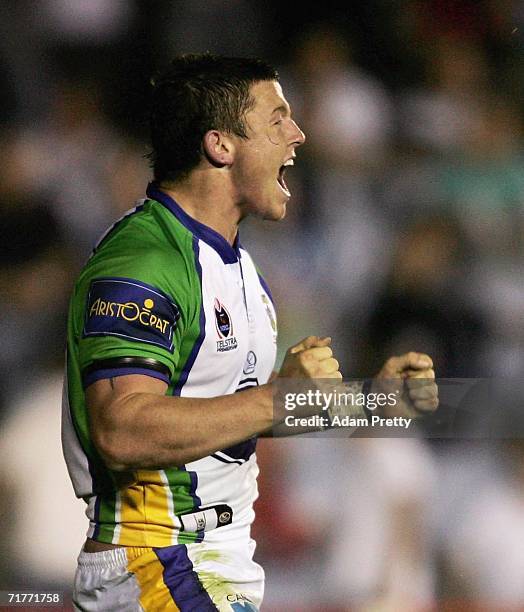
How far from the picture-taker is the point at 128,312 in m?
1.65

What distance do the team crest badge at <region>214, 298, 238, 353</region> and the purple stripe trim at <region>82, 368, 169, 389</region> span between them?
0.77ft

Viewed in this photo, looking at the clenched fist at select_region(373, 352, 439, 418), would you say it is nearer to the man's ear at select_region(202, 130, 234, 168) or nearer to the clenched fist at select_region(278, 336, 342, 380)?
the clenched fist at select_region(278, 336, 342, 380)

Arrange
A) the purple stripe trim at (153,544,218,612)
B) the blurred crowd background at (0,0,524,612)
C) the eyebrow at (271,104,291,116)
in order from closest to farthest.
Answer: the purple stripe trim at (153,544,218,612) → the eyebrow at (271,104,291,116) → the blurred crowd background at (0,0,524,612)

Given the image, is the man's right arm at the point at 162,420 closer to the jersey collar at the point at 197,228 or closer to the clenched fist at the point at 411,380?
the clenched fist at the point at 411,380

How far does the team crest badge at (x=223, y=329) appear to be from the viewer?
6.15ft

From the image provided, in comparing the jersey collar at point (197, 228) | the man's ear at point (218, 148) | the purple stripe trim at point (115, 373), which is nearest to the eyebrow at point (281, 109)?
the man's ear at point (218, 148)

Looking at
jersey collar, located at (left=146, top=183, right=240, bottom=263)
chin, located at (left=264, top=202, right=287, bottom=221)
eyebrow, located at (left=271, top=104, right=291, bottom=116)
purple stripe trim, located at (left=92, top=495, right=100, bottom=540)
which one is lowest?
purple stripe trim, located at (left=92, top=495, right=100, bottom=540)

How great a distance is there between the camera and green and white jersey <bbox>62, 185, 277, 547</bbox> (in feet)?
5.46

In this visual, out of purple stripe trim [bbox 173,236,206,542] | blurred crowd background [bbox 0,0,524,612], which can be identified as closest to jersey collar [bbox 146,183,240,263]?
purple stripe trim [bbox 173,236,206,542]

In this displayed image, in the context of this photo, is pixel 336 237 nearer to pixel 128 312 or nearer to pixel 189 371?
pixel 189 371

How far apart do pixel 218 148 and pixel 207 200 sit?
0.12m

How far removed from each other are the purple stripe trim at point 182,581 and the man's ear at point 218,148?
0.77 metres

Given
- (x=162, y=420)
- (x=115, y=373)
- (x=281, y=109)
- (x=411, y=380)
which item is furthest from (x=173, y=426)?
(x=281, y=109)

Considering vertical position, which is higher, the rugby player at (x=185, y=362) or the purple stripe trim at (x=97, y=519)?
the rugby player at (x=185, y=362)
